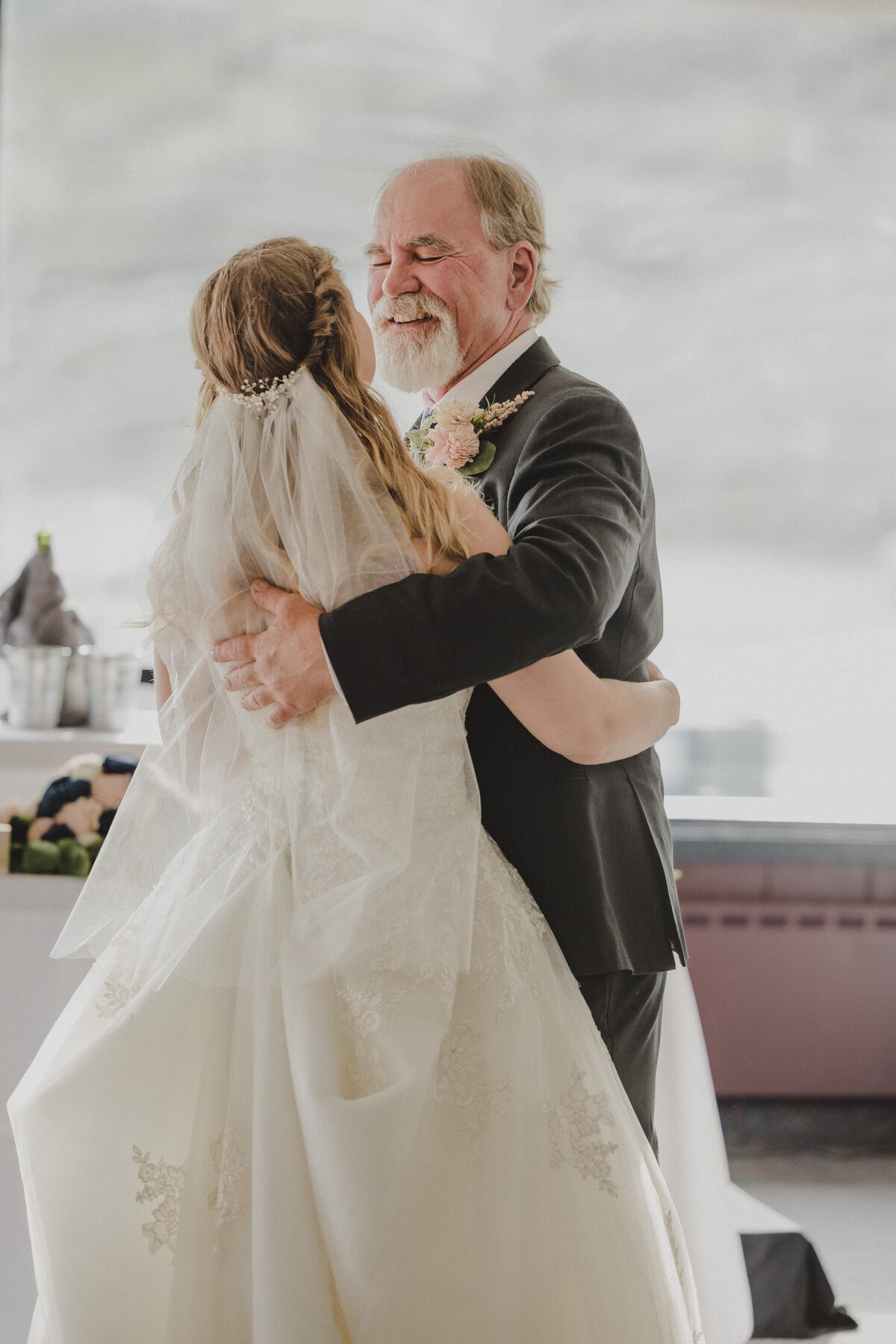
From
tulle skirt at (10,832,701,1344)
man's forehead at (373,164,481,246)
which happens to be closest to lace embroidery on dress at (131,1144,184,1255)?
tulle skirt at (10,832,701,1344)

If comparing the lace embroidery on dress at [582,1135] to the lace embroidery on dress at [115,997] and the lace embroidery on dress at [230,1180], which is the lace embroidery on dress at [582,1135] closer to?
the lace embroidery on dress at [230,1180]

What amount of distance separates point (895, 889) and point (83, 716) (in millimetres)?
2570

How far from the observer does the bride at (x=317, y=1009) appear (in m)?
1.24

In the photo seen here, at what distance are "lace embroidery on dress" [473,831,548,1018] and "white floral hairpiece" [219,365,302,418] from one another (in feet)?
1.87

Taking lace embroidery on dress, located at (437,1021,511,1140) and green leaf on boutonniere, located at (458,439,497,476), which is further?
green leaf on boutonniere, located at (458,439,497,476)

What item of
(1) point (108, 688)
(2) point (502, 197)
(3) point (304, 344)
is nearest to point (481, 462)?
(3) point (304, 344)

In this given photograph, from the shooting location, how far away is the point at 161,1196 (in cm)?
128

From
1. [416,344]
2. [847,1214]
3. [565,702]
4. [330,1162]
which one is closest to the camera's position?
[330,1162]

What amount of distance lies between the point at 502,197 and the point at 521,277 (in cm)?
13

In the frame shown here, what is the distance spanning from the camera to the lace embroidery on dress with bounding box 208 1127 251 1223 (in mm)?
1259

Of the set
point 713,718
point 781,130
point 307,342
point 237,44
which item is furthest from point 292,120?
point 307,342

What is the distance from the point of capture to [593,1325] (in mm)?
1246

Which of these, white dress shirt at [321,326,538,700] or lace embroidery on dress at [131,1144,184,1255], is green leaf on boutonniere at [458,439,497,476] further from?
lace embroidery on dress at [131,1144,184,1255]

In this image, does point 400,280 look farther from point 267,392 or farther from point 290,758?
point 290,758
